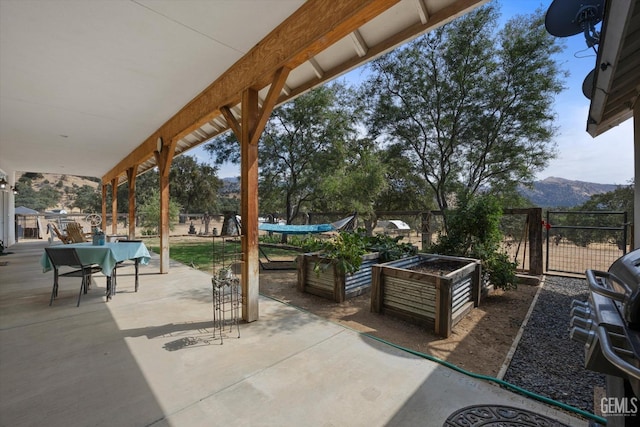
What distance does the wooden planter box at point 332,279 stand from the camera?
11.7 feet

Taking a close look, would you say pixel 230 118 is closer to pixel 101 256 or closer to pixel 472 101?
pixel 101 256

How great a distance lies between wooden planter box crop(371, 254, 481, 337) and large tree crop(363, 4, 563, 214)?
4.91 metres

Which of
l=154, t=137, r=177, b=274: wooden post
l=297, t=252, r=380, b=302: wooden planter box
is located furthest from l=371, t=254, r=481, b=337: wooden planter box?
l=154, t=137, r=177, b=274: wooden post

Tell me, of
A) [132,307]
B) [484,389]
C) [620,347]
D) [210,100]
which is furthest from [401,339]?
[210,100]

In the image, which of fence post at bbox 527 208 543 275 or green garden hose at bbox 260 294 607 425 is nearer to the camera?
green garden hose at bbox 260 294 607 425

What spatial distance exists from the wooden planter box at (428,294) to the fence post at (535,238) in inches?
80.0

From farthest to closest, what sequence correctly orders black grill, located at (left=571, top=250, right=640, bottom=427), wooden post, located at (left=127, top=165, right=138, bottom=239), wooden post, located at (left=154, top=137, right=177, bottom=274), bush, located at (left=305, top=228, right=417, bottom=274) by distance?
1. wooden post, located at (left=127, top=165, right=138, bottom=239)
2. wooden post, located at (left=154, top=137, right=177, bottom=274)
3. bush, located at (left=305, top=228, right=417, bottom=274)
4. black grill, located at (left=571, top=250, right=640, bottom=427)

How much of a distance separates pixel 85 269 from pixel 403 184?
9.17m

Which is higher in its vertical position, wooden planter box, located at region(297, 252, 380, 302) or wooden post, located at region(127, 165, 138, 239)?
wooden post, located at region(127, 165, 138, 239)

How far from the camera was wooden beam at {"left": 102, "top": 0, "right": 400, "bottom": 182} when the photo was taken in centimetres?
183

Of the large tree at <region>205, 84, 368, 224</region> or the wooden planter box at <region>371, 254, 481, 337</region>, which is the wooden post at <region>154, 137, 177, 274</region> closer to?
the wooden planter box at <region>371, 254, 481, 337</region>

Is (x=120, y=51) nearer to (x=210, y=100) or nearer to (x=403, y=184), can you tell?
(x=210, y=100)

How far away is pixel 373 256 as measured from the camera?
13.3 ft

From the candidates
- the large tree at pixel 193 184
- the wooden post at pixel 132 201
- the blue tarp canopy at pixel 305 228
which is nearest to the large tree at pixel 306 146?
the blue tarp canopy at pixel 305 228
